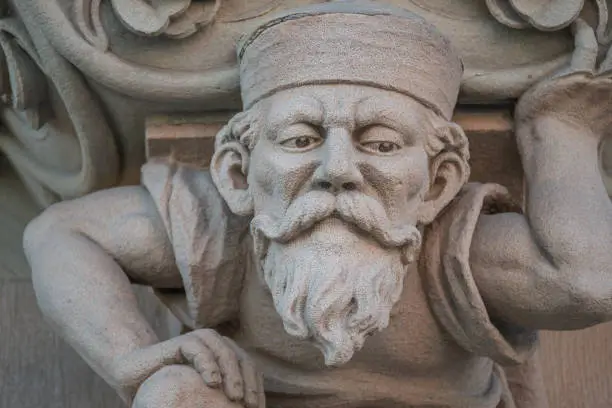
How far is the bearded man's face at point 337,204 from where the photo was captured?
1.81 m

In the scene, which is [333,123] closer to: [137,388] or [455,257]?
[455,257]

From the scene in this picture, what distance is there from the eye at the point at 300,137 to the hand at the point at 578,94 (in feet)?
1.10

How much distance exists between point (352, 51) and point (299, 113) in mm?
99

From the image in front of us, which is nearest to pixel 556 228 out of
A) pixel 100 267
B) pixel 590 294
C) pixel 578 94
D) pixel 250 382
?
pixel 590 294

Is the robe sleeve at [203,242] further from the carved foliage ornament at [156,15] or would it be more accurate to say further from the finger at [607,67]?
the finger at [607,67]

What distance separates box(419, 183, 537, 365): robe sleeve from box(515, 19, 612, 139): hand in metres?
0.11

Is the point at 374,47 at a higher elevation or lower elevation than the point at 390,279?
higher

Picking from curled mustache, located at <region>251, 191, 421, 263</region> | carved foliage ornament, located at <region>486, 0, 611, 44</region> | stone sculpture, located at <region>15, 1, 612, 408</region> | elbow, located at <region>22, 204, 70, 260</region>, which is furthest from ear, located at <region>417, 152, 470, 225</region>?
elbow, located at <region>22, 204, 70, 260</region>

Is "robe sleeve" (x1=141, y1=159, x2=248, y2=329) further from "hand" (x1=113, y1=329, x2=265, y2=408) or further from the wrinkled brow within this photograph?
the wrinkled brow

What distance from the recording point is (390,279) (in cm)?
186

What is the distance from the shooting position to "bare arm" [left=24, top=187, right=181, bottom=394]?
198cm

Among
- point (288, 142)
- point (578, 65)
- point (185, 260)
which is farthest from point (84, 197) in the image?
point (578, 65)

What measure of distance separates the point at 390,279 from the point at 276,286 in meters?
0.13

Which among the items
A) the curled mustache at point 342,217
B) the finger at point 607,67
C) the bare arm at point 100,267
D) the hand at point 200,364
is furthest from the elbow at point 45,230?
the finger at point 607,67
